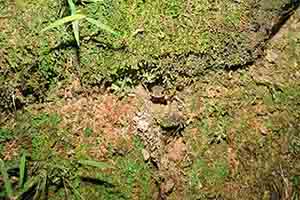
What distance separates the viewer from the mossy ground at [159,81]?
1.58 metres

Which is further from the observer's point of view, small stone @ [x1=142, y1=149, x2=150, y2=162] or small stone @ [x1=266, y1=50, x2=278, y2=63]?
small stone @ [x1=266, y1=50, x2=278, y2=63]

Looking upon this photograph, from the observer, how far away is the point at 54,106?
65.0 inches

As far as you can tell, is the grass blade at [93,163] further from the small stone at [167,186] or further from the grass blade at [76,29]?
the grass blade at [76,29]

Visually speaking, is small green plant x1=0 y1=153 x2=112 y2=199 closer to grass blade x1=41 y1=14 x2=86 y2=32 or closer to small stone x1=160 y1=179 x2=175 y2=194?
small stone x1=160 y1=179 x2=175 y2=194

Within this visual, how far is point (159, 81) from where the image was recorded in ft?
5.90

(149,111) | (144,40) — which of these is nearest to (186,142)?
(149,111)

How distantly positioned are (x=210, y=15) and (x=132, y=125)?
0.56m

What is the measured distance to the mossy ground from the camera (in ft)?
5.19

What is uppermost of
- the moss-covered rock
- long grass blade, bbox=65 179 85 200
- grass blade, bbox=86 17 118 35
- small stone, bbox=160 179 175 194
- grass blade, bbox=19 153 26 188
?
grass blade, bbox=86 17 118 35

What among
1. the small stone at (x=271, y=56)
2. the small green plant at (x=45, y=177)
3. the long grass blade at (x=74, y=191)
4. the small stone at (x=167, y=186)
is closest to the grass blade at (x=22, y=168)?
the small green plant at (x=45, y=177)

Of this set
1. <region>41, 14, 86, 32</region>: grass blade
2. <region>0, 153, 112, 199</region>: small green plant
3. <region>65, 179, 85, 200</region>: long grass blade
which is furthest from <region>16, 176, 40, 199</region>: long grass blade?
<region>41, 14, 86, 32</region>: grass blade

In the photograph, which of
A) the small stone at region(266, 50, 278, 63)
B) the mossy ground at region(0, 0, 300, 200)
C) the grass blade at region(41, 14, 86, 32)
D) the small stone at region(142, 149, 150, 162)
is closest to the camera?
the grass blade at region(41, 14, 86, 32)

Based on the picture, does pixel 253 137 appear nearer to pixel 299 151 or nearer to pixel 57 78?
pixel 299 151

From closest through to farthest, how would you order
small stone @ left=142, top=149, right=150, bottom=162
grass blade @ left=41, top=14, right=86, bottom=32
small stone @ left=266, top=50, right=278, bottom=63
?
grass blade @ left=41, top=14, right=86, bottom=32, small stone @ left=142, top=149, right=150, bottom=162, small stone @ left=266, top=50, right=278, bottom=63
